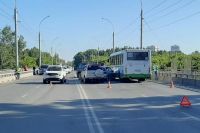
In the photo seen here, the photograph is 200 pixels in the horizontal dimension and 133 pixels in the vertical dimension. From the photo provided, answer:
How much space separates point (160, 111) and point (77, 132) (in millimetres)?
6415

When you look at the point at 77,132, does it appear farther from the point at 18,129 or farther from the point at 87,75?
the point at 87,75

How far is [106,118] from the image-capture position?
15.9 metres

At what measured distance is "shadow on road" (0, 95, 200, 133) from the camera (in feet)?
43.6

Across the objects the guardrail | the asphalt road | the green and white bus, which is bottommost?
the asphalt road

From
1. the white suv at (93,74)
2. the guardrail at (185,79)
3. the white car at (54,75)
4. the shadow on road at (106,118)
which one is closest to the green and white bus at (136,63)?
the white suv at (93,74)

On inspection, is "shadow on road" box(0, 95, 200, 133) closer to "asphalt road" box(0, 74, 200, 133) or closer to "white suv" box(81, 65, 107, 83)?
"asphalt road" box(0, 74, 200, 133)

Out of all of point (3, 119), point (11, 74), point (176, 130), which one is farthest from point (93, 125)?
point (11, 74)

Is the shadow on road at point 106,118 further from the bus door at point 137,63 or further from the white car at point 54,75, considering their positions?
the white car at point 54,75

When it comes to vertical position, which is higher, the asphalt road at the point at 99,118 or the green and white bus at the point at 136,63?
the green and white bus at the point at 136,63

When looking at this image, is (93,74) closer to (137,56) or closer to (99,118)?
(137,56)

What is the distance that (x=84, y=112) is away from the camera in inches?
705

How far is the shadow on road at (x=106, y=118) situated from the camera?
13.3 metres

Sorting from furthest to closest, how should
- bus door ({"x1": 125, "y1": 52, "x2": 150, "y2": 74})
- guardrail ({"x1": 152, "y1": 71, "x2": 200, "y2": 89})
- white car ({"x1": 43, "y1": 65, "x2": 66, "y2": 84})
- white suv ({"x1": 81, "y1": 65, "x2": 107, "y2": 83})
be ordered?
1. white suv ({"x1": 81, "y1": 65, "x2": 107, "y2": 83})
2. bus door ({"x1": 125, "y1": 52, "x2": 150, "y2": 74})
3. white car ({"x1": 43, "y1": 65, "x2": 66, "y2": 84})
4. guardrail ({"x1": 152, "y1": 71, "x2": 200, "y2": 89})

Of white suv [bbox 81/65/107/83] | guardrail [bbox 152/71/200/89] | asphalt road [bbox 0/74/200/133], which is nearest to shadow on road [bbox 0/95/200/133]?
asphalt road [bbox 0/74/200/133]
